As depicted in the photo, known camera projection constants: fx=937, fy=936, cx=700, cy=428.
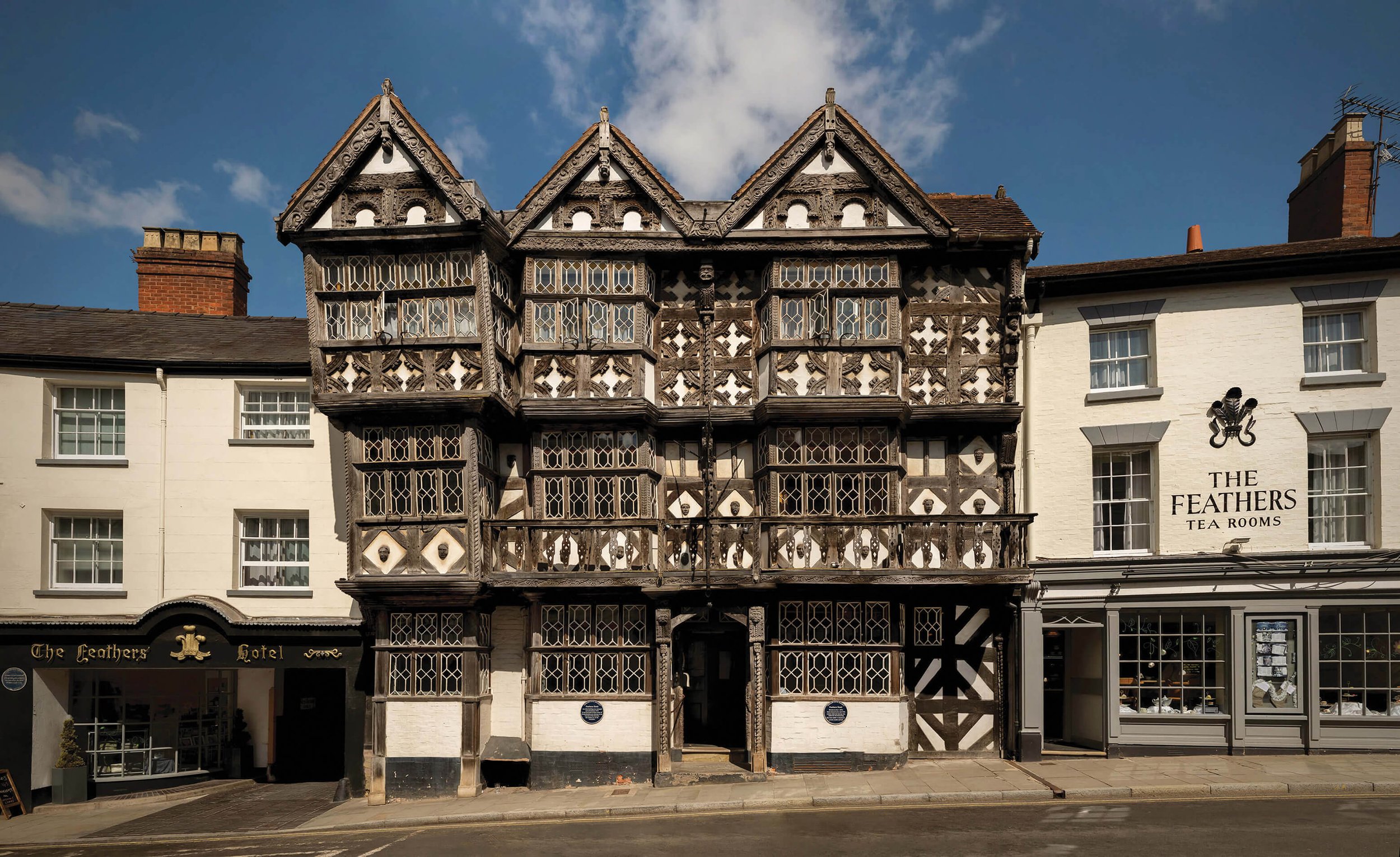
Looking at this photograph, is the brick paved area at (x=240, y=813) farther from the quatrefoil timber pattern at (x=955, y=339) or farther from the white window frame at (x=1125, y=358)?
the white window frame at (x=1125, y=358)

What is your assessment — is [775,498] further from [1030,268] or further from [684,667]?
[1030,268]

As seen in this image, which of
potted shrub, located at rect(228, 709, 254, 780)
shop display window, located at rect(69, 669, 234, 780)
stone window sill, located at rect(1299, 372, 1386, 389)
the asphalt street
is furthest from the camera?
potted shrub, located at rect(228, 709, 254, 780)

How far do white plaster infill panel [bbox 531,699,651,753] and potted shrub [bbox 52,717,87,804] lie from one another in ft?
28.2

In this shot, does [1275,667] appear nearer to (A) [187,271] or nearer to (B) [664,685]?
(B) [664,685]

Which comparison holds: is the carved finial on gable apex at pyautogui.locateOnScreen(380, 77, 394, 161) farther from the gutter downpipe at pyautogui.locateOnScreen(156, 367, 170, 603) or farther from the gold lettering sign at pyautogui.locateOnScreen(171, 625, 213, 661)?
the gold lettering sign at pyautogui.locateOnScreen(171, 625, 213, 661)

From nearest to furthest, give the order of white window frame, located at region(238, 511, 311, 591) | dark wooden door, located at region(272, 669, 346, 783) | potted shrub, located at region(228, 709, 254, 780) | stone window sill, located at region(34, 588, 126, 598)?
stone window sill, located at region(34, 588, 126, 598) → white window frame, located at region(238, 511, 311, 591) → potted shrub, located at region(228, 709, 254, 780) → dark wooden door, located at region(272, 669, 346, 783)

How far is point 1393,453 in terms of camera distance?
51.5 ft

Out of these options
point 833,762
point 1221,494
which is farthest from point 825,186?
point 833,762

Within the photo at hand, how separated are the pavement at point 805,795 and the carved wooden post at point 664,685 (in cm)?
74

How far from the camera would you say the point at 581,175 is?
16281 mm

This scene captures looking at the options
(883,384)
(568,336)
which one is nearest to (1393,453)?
(883,384)

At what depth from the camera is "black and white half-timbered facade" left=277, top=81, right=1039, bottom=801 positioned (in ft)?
50.7

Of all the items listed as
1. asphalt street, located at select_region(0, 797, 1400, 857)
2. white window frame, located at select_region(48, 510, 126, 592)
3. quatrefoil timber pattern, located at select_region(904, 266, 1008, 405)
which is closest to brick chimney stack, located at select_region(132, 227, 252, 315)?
white window frame, located at select_region(48, 510, 126, 592)

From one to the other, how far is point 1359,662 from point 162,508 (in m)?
21.1
